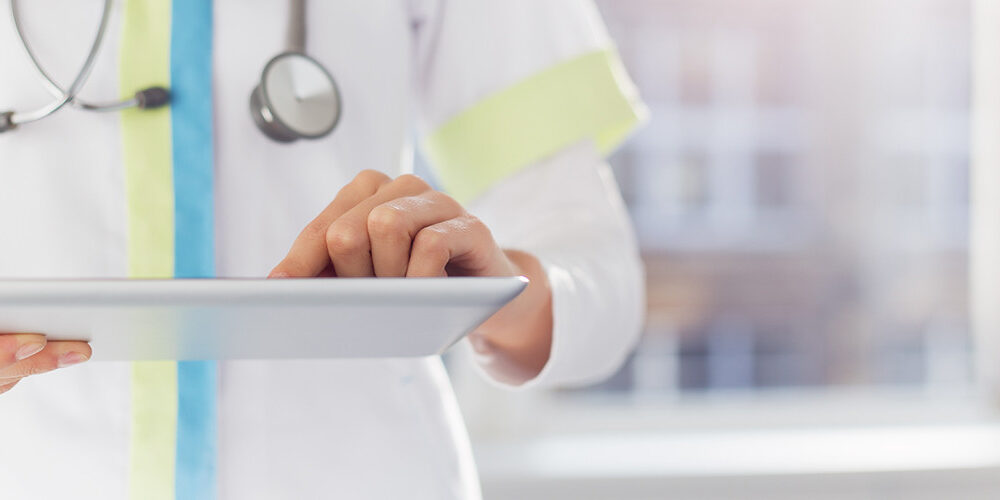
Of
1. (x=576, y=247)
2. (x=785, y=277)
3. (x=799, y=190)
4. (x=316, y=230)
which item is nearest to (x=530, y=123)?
(x=576, y=247)

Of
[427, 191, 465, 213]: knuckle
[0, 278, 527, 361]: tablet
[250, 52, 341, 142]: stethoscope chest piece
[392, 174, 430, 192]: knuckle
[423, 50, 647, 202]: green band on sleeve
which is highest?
[423, 50, 647, 202]: green band on sleeve

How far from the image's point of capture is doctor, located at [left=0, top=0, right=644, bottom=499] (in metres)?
0.50

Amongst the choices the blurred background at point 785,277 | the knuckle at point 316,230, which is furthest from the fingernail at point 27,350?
the blurred background at point 785,277

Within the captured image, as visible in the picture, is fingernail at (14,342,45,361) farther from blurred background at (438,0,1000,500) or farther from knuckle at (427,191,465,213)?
blurred background at (438,0,1000,500)

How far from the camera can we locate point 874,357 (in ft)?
8.81

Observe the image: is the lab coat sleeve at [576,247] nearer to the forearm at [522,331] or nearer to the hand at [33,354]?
the forearm at [522,331]

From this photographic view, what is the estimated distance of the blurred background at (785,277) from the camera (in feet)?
5.73

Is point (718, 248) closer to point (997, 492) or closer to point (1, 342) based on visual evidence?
point (997, 492)

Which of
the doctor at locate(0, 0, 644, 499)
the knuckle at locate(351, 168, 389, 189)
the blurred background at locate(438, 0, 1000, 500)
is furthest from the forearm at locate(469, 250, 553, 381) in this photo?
the blurred background at locate(438, 0, 1000, 500)

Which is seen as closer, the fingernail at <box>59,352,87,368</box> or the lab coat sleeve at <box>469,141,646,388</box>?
the fingernail at <box>59,352,87,368</box>

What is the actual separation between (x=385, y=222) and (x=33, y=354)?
135 millimetres

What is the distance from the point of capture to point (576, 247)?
0.59 meters

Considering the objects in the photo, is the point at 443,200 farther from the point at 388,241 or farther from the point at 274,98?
the point at 274,98

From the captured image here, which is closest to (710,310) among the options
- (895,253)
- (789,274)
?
(789,274)
